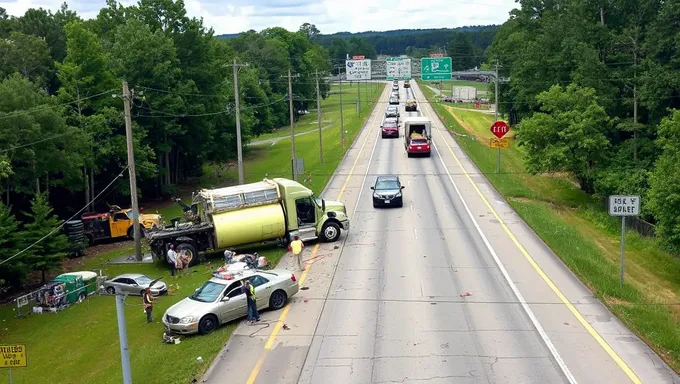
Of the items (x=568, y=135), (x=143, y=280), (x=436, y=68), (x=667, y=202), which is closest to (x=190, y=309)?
(x=143, y=280)

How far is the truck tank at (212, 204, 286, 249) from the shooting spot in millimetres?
28250

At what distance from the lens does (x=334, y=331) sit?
19000 mm

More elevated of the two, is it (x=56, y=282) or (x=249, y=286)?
(x=249, y=286)

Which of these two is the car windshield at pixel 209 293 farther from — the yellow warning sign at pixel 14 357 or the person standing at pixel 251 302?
the yellow warning sign at pixel 14 357

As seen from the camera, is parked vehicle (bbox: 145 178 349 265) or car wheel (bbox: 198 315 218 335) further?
parked vehicle (bbox: 145 178 349 265)

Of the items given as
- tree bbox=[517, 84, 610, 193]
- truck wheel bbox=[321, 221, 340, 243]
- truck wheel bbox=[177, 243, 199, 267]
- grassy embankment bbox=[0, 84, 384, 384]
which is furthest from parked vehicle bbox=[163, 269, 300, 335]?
tree bbox=[517, 84, 610, 193]

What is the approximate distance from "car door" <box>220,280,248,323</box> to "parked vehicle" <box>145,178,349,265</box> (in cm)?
804

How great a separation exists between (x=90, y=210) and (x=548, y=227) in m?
32.1

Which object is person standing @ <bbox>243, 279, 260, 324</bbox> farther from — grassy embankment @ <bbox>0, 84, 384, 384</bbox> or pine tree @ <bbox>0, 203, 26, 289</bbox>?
pine tree @ <bbox>0, 203, 26, 289</bbox>

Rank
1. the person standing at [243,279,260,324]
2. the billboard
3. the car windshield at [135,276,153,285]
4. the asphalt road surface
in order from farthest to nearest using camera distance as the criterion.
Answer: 1. the billboard
2. the car windshield at [135,276,153,285]
3. the person standing at [243,279,260,324]
4. the asphalt road surface

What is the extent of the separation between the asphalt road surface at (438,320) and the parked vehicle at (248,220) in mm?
1279

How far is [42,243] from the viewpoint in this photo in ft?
99.3

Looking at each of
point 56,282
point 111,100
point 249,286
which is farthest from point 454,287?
point 111,100

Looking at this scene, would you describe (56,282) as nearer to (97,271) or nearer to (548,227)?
(97,271)
